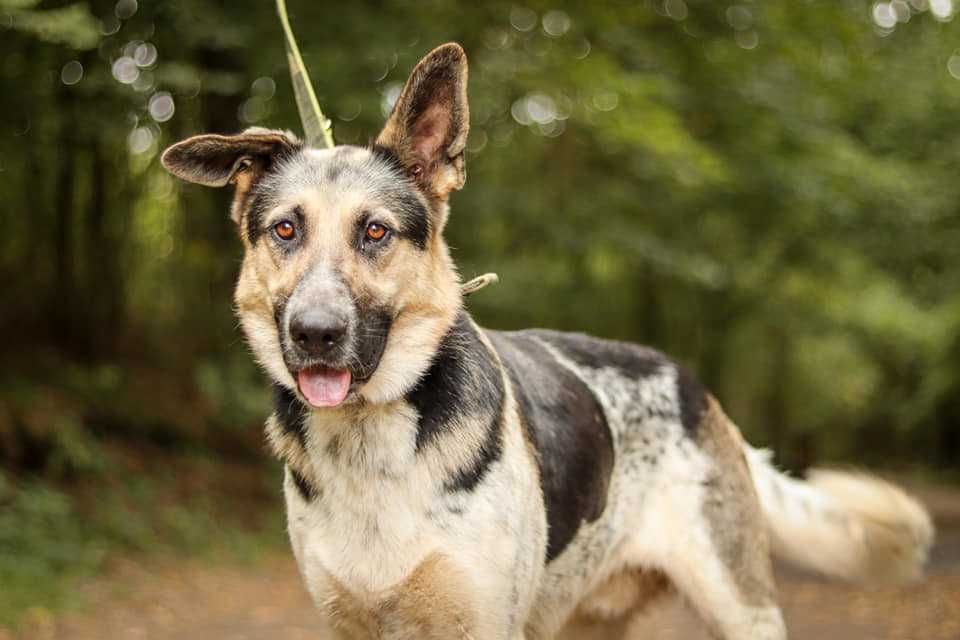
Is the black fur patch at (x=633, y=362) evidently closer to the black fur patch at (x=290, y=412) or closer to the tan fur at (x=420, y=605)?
the black fur patch at (x=290, y=412)

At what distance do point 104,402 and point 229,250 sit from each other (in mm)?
2163

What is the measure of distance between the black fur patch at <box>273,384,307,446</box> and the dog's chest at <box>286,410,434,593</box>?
0.07 meters

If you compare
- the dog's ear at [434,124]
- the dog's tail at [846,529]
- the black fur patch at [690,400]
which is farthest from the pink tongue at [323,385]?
the dog's tail at [846,529]

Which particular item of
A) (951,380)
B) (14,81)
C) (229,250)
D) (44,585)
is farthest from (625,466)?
(951,380)

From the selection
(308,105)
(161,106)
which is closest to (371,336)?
(308,105)

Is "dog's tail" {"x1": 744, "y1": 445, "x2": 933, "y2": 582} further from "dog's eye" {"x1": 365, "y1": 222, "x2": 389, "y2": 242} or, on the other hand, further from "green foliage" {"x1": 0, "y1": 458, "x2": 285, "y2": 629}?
"green foliage" {"x1": 0, "y1": 458, "x2": 285, "y2": 629}

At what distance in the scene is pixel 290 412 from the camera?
12.7 feet

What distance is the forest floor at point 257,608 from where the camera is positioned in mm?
8094

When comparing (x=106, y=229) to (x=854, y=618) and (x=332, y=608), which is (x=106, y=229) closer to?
(x=854, y=618)

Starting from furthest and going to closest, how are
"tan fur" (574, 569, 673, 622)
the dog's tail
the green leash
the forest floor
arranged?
the forest floor → the dog's tail → "tan fur" (574, 569, 673, 622) → the green leash

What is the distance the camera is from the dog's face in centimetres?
333

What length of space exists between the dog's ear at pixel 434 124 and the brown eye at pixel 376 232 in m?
0.35

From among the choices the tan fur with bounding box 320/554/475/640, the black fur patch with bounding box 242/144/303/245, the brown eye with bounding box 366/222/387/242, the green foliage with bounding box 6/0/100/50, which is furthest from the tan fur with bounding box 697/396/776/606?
the green foliage with bounding box 6/0/100/50

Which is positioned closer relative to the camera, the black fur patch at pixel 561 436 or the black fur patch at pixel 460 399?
the black fur patch at pixel 460 399
